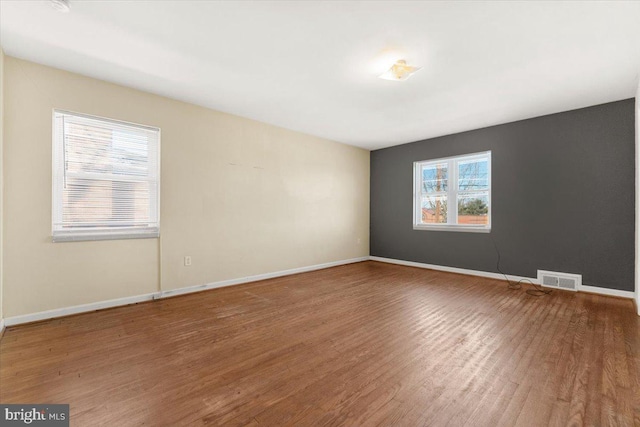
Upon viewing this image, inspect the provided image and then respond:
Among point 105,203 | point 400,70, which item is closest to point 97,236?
point 105,203

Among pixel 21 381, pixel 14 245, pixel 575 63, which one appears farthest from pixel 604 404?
pixel 14 245

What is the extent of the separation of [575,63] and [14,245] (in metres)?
5.93

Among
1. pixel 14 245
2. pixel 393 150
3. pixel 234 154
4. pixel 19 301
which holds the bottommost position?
pixel 19 301

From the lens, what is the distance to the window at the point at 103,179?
9.78ft

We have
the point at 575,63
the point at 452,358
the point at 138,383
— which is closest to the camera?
the point at 138,383

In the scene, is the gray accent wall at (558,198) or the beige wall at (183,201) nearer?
the beige wall at (183,201)

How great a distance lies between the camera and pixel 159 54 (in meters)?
2.70

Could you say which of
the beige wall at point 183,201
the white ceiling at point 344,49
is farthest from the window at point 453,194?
the beige wall at point 183,201

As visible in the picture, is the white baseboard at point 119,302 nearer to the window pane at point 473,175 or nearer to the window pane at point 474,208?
the window pane at point 474,208

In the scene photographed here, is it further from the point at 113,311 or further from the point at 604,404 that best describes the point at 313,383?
the point at 113,311

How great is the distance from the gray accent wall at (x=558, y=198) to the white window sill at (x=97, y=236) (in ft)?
16.1

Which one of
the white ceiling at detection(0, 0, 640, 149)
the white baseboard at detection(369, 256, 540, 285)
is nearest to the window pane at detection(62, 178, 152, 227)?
the white ceiling at detection(0, 0, 640, 149)
